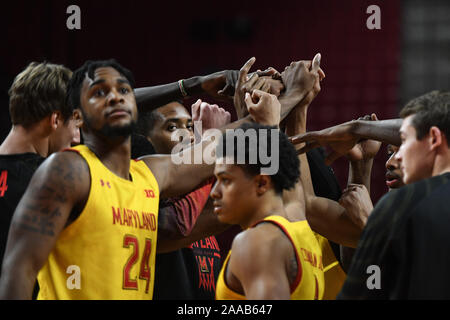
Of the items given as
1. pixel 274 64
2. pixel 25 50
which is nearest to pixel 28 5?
pixel 25 50

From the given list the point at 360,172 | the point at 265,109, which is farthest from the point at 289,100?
the point at 360,172

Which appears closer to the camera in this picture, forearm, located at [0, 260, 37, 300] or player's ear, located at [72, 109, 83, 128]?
forearm, located at [0, 260, 37, 300]

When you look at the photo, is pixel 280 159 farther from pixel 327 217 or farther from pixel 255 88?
pixel 327 217

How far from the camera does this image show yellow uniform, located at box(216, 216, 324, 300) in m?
2.16

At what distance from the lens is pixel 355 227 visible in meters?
3.02

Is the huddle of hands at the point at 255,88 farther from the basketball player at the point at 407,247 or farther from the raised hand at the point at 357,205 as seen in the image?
the basketball player at the point at 407,247

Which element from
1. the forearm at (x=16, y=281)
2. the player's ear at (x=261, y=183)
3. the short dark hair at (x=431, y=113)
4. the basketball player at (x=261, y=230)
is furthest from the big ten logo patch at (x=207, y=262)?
the short dark hair at (x=431, y=113)

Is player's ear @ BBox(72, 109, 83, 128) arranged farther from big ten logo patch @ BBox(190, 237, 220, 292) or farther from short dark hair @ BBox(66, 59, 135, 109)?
big ten logo patch @ BBox(190, 237, 220, 292)

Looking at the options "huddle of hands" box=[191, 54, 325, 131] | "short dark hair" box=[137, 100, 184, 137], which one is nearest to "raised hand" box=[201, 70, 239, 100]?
"huddle of hands" box=[191, 54, 325, 131]

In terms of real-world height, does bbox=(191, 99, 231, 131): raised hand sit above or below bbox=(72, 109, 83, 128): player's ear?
below

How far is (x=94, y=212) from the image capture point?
91.3 inches

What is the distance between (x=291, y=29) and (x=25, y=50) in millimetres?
2857

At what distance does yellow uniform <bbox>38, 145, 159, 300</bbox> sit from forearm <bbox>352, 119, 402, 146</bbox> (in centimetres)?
110

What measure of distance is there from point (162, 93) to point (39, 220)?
119 centimetres
